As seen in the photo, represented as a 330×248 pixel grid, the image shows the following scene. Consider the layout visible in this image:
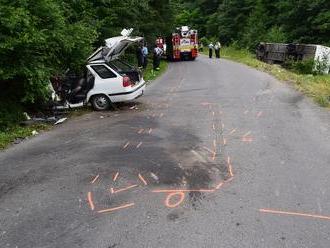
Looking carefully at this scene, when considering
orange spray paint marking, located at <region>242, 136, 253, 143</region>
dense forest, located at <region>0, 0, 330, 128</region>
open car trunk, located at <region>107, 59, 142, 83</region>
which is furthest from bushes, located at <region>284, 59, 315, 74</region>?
orange spray paint marking, located at <region>242, 136, 253, 143</region>

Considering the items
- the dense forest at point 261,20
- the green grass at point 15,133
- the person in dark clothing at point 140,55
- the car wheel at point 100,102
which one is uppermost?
the green grass at point 15,133

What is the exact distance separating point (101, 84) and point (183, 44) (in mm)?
27409

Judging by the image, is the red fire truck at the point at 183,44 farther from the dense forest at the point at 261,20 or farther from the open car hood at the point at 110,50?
the open car hood at the point at 110,50

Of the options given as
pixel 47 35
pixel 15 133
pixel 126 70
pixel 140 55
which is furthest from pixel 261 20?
pixel 15 133

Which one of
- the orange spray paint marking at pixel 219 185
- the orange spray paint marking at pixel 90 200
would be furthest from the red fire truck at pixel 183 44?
the orange spray paint marking at pixel 90 200

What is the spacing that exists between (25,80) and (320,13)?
33353mm

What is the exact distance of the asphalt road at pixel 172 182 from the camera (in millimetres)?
5859

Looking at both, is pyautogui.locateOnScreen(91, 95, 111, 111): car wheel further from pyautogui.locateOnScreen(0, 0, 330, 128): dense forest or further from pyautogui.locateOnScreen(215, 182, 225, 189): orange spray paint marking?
pyautogui.locateOnScreen(215, 182, 225, 189): orange spray paint marking

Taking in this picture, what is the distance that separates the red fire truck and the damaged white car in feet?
85.0

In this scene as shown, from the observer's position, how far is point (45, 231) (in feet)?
19.8

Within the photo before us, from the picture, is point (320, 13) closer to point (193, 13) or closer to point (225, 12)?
point (225, 12)

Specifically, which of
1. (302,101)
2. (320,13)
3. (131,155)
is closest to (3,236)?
(131,155)

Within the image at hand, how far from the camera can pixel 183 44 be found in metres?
41.3

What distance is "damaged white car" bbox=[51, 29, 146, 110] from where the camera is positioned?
48.1 ft
